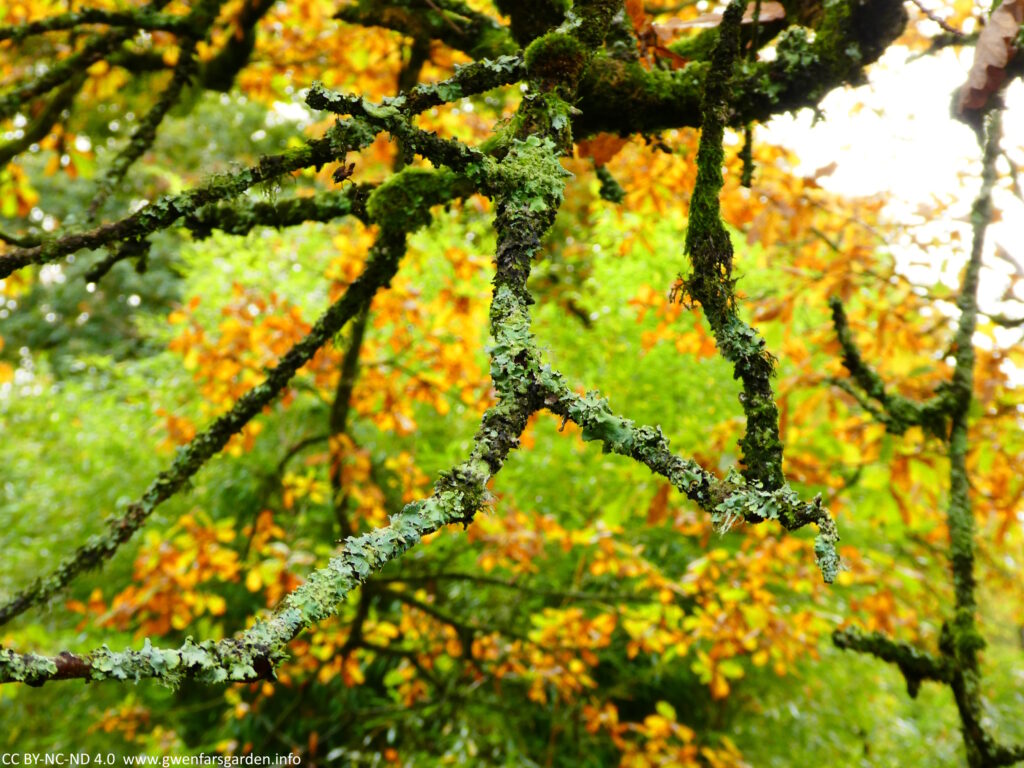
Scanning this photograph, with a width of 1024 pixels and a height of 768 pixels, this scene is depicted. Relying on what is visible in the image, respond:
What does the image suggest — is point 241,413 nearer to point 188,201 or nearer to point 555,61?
point 188,201

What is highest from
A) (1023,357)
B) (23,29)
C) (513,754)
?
(23,29)

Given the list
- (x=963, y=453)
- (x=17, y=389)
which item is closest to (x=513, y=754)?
(x=963, y=453)

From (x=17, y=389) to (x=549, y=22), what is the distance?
7987 millimetres

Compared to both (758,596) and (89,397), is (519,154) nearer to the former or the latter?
(758,596)

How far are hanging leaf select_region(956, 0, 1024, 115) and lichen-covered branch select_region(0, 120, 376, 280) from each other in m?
0.96

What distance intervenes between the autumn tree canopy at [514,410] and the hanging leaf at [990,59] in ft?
0.03

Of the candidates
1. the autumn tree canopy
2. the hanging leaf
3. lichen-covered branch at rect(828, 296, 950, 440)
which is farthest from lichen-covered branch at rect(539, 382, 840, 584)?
lichen-covered branch at rect(828, 296, 950, 440)

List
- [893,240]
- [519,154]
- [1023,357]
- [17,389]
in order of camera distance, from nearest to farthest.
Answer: [519,154]
[1023,357]
[893,240]
[17,389]

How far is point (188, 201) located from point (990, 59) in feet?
3.88

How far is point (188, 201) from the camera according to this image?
39.8 inches

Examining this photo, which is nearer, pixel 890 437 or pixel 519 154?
pixel 519 154

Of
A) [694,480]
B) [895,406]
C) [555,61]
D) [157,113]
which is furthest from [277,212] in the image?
[895,406]

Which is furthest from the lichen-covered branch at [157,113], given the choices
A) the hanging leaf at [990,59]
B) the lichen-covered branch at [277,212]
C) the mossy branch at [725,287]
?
the hanging leaf at [990,59]

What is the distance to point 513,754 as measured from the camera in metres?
4.21
